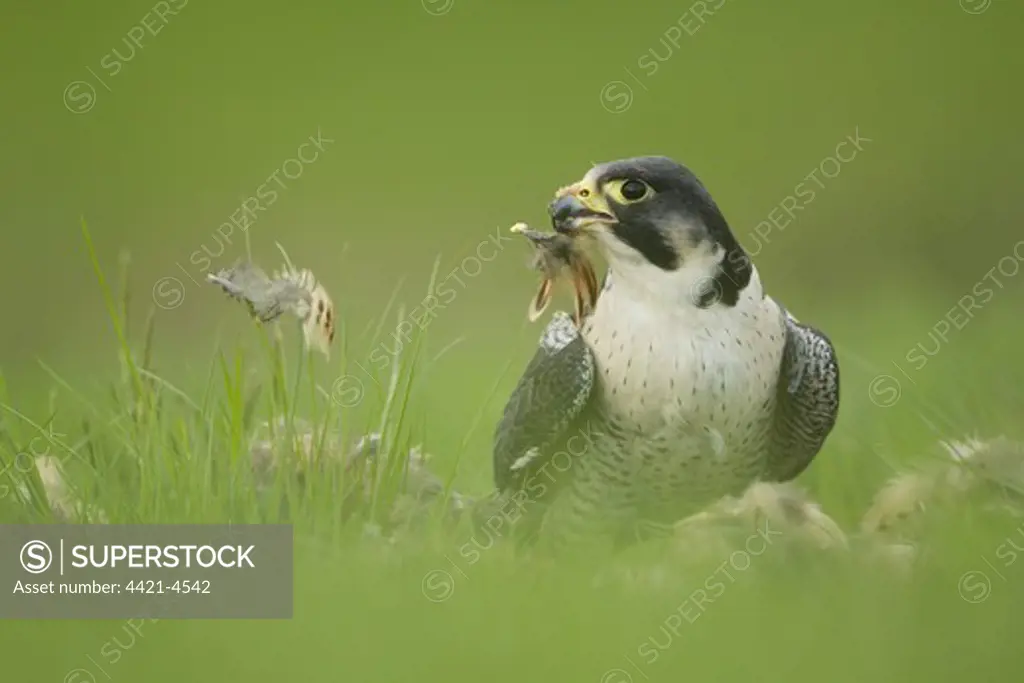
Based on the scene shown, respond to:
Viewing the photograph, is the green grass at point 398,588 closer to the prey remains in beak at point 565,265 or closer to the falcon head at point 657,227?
the prey remains in beak at point 565,265

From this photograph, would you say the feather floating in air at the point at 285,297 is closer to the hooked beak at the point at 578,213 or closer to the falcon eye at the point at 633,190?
the hooked beak at the point at 578,213

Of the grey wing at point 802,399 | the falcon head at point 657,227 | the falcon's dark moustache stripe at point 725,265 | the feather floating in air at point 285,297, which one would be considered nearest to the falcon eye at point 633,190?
the falcon head at point 657,227

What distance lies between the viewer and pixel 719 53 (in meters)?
3.01

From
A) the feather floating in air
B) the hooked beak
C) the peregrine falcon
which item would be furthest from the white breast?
the feather floating in air

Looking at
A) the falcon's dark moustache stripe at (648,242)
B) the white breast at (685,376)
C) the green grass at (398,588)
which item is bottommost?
the green grass at (398,588)

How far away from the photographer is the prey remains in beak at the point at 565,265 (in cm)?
255

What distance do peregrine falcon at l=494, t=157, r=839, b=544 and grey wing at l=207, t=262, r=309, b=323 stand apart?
46 centimetres

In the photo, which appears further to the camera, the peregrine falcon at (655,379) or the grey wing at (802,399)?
the grey wing at (802,399)

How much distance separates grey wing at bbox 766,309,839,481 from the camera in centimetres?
259

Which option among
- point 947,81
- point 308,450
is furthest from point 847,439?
point 308,450

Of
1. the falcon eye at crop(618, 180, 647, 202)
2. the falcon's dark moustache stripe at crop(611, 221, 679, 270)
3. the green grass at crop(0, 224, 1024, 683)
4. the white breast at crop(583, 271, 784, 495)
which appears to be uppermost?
the falcon eye at crop(618, 180, 647, 202)

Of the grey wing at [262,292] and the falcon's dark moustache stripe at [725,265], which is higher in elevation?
the falcon's dark moustache stripe at [725,265]

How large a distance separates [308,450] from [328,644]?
371mm

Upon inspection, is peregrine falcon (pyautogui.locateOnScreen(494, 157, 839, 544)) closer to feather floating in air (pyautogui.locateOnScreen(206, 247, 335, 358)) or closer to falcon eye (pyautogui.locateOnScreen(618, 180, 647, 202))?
falcon eye (pyautogui.locateOnScreen(618, 180, 647, 202))
